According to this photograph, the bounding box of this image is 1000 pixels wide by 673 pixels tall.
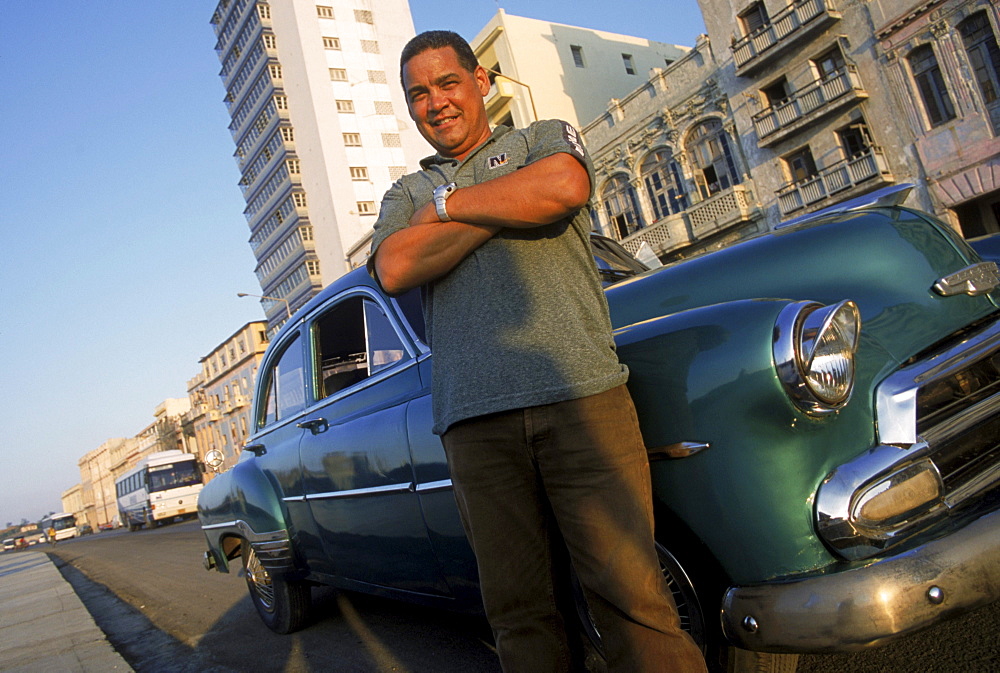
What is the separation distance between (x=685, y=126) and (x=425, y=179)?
22.4 m

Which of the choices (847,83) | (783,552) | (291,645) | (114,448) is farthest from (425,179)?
(114,448)

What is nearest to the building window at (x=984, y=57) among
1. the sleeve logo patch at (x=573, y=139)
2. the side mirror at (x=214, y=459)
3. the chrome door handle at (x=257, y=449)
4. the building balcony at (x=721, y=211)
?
the building balcony at (x=721, y=211)

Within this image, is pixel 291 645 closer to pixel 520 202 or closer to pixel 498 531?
pixel 498 531

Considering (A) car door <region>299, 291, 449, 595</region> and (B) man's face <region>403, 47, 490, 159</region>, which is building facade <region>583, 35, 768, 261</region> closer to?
(A) car door <region>299, 291, 449, 595</region>

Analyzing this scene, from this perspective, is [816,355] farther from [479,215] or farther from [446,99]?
[446,99]

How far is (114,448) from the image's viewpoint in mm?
87125

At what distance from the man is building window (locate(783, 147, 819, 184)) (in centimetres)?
2052

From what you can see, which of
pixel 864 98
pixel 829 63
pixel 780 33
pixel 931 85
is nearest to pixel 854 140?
pixel 864 98

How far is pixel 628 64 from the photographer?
34.0m

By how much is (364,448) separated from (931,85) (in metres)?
19.5

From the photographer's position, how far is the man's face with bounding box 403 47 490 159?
69.7 inches

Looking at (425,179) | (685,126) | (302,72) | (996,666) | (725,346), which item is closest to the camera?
(725,346)

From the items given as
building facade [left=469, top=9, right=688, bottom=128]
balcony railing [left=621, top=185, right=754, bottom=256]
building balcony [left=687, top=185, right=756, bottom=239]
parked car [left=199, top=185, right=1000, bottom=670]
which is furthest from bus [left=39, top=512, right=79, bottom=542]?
parked car [left=199, top=185, right=1000, bottom=670]

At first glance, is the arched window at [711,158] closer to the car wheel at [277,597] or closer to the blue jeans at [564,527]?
the car wheel at [277,597]
